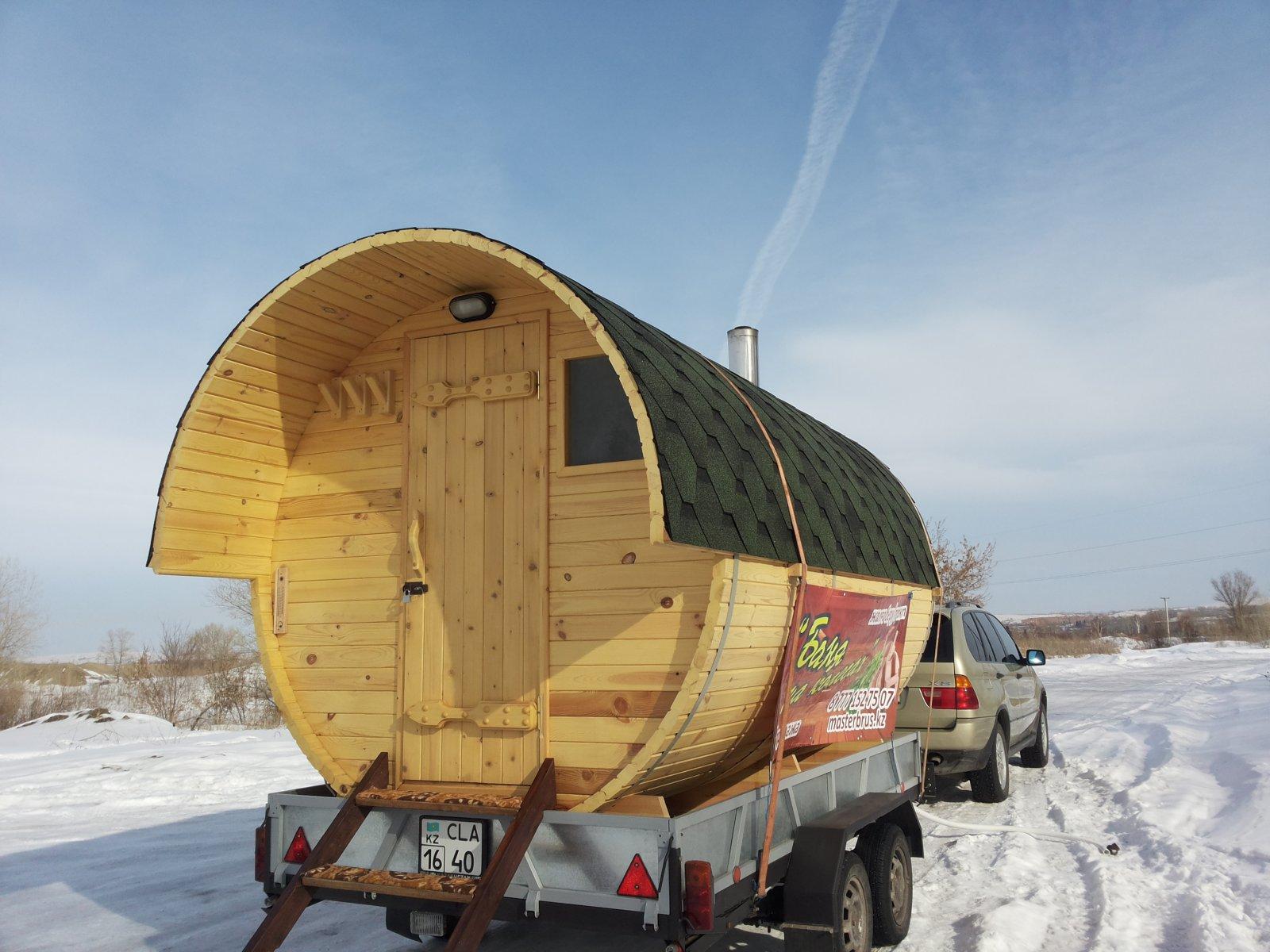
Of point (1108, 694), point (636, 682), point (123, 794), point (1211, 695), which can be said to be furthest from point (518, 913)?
point (1108, 694)

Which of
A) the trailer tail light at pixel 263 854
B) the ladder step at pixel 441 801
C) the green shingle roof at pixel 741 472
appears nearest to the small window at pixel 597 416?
the green shingle roof at pixel 741 472

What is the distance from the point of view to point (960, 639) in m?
8.72

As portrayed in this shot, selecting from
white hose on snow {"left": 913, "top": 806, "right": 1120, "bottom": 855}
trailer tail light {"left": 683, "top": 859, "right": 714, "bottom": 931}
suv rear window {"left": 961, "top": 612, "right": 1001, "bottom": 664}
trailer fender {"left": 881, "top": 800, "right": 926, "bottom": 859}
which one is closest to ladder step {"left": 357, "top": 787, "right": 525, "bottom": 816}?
trailer tail light {"left": 683, "top": 859, "right": 714, "bottom": 931}

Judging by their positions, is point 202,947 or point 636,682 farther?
point 202,947

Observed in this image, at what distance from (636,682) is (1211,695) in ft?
61.0

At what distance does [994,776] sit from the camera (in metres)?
8.97

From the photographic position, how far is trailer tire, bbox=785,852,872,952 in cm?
428

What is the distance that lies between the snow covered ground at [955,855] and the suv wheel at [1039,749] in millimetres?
169

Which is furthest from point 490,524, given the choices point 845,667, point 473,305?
point 845,667

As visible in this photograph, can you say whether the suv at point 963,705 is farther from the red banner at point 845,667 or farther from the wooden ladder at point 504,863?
the wooden ladder at point 504,863

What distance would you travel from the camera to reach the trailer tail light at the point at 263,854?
4594mm

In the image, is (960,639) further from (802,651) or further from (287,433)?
(287,433)

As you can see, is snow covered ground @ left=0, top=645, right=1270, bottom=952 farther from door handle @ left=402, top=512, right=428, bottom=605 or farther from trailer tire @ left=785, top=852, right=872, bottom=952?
door handle @ left=402, top=512, right=428, bottom=605

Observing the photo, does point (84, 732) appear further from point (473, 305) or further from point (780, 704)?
point (780, 704)
